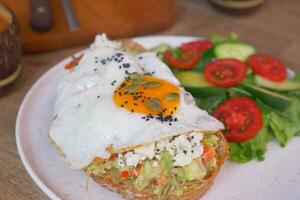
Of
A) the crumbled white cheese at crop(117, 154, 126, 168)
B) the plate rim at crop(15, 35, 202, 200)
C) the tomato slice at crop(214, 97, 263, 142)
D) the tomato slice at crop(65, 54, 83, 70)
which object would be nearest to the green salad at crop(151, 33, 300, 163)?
the tomato slice at crop(214, 97, 263, 142)

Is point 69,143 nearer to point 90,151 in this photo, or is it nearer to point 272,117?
point 90,151

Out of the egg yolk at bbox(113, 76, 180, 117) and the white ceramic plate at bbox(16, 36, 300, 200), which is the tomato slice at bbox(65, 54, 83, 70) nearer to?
the white ceramic plate at bbox(16, 36, 300, 200)

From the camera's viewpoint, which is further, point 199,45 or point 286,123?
point 199,45

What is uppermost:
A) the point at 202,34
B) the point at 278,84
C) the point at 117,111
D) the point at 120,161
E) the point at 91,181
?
the point at 117,111

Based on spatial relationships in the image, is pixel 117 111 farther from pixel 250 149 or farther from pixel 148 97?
pixel 250 149

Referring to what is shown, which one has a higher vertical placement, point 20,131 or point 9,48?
point 9,48

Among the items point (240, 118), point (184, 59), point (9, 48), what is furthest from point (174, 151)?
point (9, 48)
